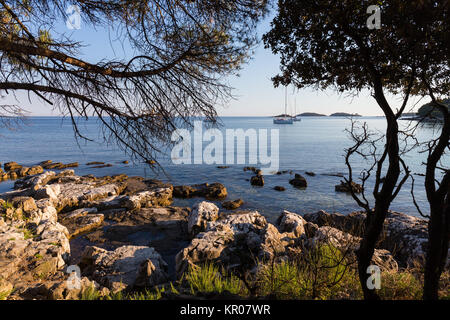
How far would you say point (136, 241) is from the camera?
9.88 meters

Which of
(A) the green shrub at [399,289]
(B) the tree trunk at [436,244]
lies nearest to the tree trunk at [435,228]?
(B) the tree trunk at [436,244]

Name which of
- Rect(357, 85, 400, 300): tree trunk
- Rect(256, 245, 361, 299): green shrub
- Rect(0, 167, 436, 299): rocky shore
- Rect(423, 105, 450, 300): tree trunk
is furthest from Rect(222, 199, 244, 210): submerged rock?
Rect(423, 105, 450, 300): tree trunk

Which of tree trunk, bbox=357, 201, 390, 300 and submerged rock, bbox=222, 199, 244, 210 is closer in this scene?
tree trunk, bbox=357, 201, 390, 300

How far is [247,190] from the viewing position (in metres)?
19.5

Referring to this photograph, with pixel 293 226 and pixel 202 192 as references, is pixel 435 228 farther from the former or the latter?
pixel 202 192

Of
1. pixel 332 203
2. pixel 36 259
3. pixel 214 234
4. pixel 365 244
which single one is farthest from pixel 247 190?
pixel 365 244

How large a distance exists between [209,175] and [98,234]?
15.6 meters

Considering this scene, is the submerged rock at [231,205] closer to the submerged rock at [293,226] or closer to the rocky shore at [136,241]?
the rocky shore at [136,241]

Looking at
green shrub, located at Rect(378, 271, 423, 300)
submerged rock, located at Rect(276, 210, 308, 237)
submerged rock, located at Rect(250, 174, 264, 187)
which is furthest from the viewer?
submerged rock, located at Rect(250, 174, 264, 187)

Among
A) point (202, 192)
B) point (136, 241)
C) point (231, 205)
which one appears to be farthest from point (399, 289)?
point (202, 192)

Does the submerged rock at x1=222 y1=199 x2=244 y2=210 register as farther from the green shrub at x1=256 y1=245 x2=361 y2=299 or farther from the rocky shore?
the green shrub at x1=256 y1=245 x2=361 y2=299

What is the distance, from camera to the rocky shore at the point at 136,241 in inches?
228

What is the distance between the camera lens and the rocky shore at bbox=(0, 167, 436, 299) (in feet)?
19.0
